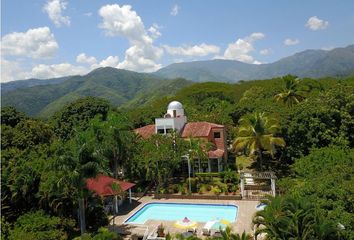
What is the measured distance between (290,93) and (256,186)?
19.7 meters

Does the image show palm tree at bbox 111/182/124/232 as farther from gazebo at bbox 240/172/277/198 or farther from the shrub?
gazebo at bbox 240/172/277/198

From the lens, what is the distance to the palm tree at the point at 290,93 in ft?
160

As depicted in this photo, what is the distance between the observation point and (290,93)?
4862 cm

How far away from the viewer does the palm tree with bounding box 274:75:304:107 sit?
4872 cm

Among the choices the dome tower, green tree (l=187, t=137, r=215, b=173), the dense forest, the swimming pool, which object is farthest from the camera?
the dome tower

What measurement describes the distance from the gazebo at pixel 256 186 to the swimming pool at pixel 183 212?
2.84 metres

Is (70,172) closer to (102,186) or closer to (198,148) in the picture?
(102,186)

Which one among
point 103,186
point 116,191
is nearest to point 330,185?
point 116,191

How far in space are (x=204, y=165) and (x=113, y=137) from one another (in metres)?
11.7

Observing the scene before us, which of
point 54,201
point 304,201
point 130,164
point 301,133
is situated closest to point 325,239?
point 304,201

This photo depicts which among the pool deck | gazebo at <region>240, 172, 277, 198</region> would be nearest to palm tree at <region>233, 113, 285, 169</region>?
gazebo at <region>240, 172, 277, 198</region>

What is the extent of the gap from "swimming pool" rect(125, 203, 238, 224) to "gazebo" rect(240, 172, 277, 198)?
2844 mm

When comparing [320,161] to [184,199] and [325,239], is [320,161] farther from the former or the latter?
[184,199]

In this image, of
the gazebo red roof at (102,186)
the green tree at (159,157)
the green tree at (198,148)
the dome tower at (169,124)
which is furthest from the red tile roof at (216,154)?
the gazebo red roof at (102,186)
